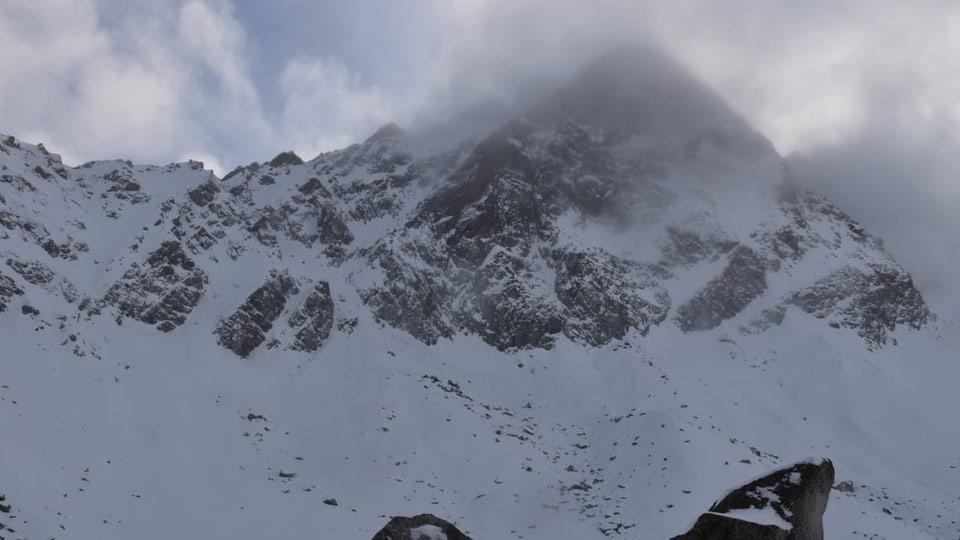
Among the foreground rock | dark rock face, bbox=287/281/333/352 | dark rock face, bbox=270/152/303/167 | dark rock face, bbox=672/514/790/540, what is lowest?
dark rock face, bbox=672/514/790/540

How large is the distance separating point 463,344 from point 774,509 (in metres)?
83.6

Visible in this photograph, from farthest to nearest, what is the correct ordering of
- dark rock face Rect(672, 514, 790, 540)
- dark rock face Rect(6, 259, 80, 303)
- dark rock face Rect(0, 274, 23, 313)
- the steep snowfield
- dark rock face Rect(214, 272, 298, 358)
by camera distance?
dark rock face Rect(214, 272, 298, 358) < dark rock face Rect(6, 259, 80, 303) < dark rock face Rect(0, 274, 23, 313) < the steep snowfield < dark rock face Rect(672, 514, 790, 540)

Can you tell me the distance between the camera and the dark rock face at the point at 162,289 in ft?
282

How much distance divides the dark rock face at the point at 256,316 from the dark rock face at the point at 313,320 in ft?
A: 8.24

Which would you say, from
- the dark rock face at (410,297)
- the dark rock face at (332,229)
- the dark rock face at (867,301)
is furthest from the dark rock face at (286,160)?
the dark rock face at (867,301)

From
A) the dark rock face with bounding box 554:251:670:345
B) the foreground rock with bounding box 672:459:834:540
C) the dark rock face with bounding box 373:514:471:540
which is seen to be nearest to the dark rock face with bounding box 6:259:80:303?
the dark rock face with bounding box 554:251:670:345

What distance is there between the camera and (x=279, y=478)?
A: 6762cm

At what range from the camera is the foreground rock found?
1374 cm

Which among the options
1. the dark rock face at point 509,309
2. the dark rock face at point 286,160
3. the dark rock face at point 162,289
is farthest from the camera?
the dark rock face at point 286,160

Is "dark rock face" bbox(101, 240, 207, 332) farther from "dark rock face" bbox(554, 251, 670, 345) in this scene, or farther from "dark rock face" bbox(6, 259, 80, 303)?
"dark rock face" bbox(554, 251, 670, 345)

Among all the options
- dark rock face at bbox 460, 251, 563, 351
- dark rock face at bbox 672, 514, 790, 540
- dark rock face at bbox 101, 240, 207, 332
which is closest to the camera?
dark rock face at bbox 672, 514, 790, 540

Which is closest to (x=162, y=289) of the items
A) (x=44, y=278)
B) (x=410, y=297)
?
(x=44, y=278)

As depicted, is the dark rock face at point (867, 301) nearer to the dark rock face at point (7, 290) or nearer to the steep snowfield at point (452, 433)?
the steep snowfield at point (452, 433)

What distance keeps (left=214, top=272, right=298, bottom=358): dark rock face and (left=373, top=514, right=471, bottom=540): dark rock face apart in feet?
248
